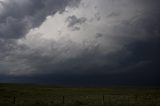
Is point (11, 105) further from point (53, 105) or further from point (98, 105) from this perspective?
point (98, 105)

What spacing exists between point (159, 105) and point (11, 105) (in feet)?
64.8

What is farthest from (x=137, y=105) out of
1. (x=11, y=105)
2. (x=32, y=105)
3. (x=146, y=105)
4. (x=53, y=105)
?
(x=11, y=105)

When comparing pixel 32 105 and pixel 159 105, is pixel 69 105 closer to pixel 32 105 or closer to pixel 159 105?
pixel 32 105

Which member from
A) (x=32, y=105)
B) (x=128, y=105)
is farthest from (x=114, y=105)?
(x=32, y=105)

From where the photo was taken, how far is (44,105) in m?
33.4

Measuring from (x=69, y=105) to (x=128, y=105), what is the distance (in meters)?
8.09

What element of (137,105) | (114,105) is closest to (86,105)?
(114,105)

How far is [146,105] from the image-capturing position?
109 feet

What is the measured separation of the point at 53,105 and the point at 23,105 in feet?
13.0

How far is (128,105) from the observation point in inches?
1309

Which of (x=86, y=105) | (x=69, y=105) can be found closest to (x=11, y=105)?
(x=69, y=105)

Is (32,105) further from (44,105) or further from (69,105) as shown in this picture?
(69,105)

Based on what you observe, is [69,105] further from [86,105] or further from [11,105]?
[11,105]

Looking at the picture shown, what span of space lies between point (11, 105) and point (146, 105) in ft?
59.5
